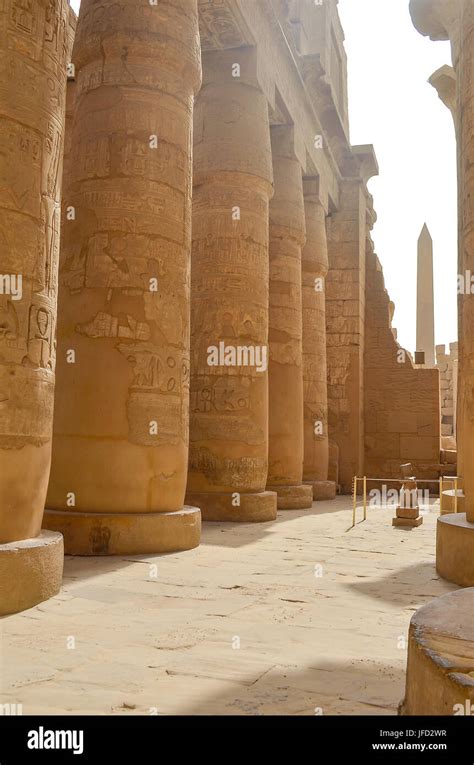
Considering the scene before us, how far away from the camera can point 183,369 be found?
7.13 metres

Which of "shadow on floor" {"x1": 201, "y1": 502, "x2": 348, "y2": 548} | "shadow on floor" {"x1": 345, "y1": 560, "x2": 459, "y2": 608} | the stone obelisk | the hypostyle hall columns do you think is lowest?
"shadow on floor" {"x1": 201, "y1": 502, "x2": 348, "y2": 548}

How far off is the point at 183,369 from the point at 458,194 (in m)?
3.16

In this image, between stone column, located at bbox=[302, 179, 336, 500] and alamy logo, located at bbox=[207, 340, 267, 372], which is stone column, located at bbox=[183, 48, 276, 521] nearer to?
alamy logo, located at bbox=[207, 340, 267, 372]

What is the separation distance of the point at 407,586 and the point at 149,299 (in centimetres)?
349

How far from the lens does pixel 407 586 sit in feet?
17.6

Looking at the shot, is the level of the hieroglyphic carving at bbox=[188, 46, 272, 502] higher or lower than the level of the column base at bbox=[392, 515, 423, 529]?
higher

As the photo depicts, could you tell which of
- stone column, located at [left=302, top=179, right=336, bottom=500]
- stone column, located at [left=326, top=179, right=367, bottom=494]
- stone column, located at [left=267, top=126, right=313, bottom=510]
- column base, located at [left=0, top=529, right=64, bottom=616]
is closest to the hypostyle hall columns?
column base, located at [left=0, top=529, right=64, bottom=616]

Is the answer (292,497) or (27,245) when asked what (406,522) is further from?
(27,245)

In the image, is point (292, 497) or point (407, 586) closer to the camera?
point (407, 586)

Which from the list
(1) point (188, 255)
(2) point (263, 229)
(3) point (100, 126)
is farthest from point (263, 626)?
(2) point (263, 229)

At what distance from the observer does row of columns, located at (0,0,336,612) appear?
4645 mm

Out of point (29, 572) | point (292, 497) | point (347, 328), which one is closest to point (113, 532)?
point (29, 572)

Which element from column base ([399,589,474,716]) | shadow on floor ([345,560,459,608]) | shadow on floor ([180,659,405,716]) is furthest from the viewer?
shadow on floor ([345,560,459,608])
